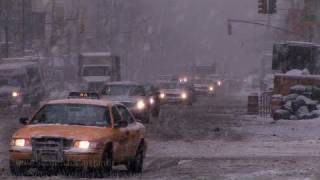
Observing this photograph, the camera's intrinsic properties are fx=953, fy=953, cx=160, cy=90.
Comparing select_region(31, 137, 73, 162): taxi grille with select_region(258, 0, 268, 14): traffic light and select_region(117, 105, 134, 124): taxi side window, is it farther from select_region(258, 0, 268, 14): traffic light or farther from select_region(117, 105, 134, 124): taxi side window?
select_region(258, 0, 268, 14): traffic light

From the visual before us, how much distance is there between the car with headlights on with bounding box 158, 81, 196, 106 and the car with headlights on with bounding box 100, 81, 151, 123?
19317 millimetres

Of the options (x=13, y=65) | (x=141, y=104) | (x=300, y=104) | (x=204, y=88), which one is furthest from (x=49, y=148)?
(x=204, y=88)

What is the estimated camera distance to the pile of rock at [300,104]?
38.9 meters

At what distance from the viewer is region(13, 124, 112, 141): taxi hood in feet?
52.3

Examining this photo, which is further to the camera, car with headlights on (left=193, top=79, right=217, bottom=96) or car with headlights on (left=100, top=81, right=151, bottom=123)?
car with headlights on (left=193, top=79, right=217, bottom=96)

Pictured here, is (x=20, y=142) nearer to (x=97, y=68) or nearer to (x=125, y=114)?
(x=125, y=114)

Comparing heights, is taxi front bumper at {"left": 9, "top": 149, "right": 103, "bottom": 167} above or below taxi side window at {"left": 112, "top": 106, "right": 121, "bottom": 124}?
below

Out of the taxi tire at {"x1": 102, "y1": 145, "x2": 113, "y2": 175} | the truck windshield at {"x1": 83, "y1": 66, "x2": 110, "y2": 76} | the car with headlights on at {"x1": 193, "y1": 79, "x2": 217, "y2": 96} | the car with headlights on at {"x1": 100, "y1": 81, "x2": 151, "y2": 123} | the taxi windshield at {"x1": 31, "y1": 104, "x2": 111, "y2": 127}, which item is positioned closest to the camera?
the taxi tire at {"x1": 102, "y1": 145, "x2": 113, "y2": 175}

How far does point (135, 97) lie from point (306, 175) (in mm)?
20033

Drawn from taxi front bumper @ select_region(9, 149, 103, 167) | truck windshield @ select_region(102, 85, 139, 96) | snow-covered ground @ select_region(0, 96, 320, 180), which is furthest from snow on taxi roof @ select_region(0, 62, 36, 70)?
taxi front bumper @ select_region(9, 149, 103, 167)

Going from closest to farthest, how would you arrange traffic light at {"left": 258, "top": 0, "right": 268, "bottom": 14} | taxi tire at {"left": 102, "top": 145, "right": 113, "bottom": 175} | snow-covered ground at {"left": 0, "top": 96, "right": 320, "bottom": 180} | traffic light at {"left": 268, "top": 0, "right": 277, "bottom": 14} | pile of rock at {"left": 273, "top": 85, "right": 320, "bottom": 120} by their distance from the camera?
1. taxi tire at {"left": 102, "top": 145, "right": 113, "bottom": 175}
2. snow-covered ground at {"left": 0, "top": 96, "right": 320, "bottom": 180}
3. pile of rock at {"left": 273, "top": 85, "right": 320, "bottom": 120}
4. traffic light at {"left": 268, "top": 0, "right": 277, "bottom": 14}
5. traffic light at {"left": 258, "top": 0, "right": 268, "bottom": 14}

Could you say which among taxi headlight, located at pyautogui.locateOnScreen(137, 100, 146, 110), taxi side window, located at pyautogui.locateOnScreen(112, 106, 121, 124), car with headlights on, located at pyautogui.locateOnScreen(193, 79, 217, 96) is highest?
taxi side window, located at pyautogui.locateOnScreen(112, 106, 121, 124)

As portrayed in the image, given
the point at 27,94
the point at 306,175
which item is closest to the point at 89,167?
the point at 306,175

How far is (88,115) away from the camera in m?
17.2
